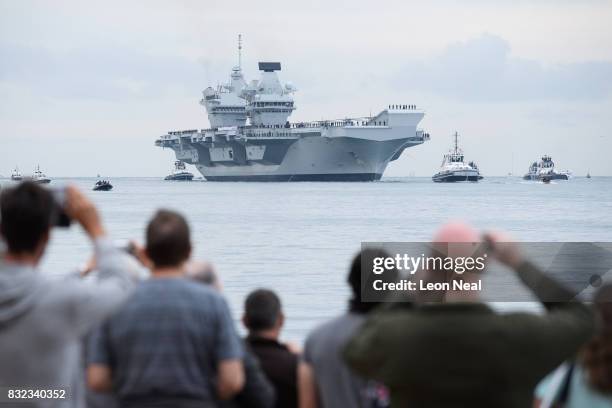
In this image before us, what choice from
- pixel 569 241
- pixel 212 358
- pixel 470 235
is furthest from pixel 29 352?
pixel 569 241

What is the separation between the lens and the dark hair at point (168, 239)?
142 inches

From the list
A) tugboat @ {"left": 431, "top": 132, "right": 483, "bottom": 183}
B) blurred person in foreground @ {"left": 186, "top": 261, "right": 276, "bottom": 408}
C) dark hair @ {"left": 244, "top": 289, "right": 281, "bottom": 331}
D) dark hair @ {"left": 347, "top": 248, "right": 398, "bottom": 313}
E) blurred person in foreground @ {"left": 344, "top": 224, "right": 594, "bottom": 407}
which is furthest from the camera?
tugboat @ {"left": 431, "top": 132, "right": 483, "bottom": 183}

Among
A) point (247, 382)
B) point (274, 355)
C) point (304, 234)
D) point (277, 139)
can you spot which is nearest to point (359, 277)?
point (247, 382)

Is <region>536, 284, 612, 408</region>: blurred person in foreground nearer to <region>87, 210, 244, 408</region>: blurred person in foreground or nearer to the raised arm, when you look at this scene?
<region>87, 210, 244, 408</region>: blurred person in foreground

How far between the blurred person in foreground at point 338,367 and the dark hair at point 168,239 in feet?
1.78

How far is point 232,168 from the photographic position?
10950 cm

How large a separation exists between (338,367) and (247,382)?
0.34m

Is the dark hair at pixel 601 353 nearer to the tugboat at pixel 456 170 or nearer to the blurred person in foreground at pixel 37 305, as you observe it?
the blurred person in foreground at pixel 37 305

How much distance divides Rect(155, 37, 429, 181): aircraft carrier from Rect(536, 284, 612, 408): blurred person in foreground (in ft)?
281

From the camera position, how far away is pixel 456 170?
411 feet

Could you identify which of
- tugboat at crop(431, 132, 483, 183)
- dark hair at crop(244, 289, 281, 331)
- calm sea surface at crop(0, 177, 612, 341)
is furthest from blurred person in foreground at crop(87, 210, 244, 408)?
tugboat at crop(431, 132, 483, 183)

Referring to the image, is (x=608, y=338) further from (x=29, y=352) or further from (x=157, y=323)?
(x=29, y=352)

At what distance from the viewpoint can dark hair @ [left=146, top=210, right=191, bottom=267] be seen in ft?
11.8

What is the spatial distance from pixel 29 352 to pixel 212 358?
59 centimetres
